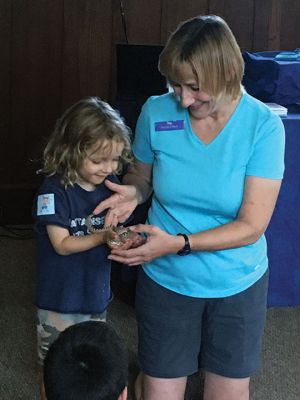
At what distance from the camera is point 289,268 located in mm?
2453

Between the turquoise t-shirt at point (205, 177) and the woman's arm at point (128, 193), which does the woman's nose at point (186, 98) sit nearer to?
the turquoise t-shirt at point (205, 177)

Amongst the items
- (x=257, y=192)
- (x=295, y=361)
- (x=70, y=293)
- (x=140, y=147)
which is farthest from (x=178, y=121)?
(x=295, y=361)

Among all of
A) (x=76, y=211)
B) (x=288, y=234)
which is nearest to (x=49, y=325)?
(x=76, y=211)

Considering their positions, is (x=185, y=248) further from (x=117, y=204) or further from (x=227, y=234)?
(x=117, y=204)

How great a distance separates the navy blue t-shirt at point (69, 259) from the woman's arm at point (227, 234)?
0.39 ft

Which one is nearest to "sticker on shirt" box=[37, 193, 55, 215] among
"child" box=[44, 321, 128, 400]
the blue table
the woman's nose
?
the woman's nose

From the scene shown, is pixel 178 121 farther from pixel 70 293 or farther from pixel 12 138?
pixel 12 138

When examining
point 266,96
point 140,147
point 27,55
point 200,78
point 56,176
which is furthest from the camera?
point 27,55

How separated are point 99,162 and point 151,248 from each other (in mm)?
241

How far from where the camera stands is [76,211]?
166cm

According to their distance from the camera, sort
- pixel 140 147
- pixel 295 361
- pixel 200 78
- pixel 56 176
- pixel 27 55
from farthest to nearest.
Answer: pixel 27 55
pixel 295 361
pixel 140 147
pixel 56 176
pixel 200 78

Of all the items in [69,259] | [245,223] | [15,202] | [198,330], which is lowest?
[15,202]

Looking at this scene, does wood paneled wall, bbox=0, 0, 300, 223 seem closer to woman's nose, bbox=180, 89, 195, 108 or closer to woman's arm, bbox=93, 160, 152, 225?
woman's arm, bbox=93, 160, 152, 225

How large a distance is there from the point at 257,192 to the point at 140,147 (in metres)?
0.34
